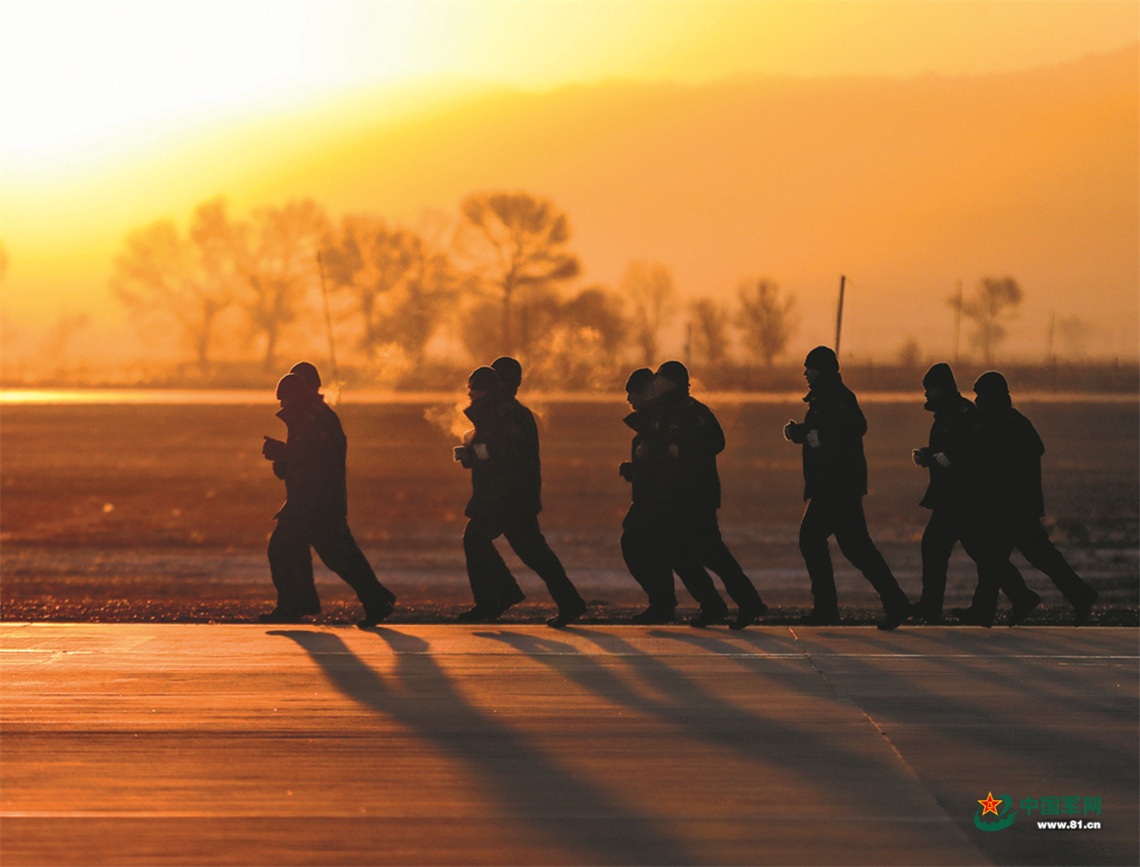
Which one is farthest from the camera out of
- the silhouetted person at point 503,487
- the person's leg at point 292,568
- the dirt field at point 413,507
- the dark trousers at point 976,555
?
the dirt field at point 413,507

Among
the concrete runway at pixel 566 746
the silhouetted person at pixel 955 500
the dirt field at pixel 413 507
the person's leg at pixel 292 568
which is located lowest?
the dirt field at pixel 413 507

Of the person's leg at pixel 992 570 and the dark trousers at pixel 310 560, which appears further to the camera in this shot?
the dark trousers at pixel 310 560

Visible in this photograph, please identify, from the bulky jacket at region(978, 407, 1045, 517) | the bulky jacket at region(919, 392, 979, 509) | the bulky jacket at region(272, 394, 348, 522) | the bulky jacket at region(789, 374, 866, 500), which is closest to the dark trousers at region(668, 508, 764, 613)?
the bulky jacket at region(789, 374, 866, 500)

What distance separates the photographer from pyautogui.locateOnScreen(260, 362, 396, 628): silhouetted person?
308 inches

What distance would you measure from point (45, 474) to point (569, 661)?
22.2 m

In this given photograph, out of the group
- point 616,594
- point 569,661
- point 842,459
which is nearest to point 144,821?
point 569,661

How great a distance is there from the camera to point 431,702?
236 inches

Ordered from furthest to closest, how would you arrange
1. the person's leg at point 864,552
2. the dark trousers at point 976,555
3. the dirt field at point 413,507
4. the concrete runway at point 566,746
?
→ the dirt field at point 413,507 < the dark trousers at point 976,555 < the person's leg at point 864,552 < the concrete runway at point 566,746

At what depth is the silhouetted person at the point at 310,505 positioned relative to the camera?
7.83 meters

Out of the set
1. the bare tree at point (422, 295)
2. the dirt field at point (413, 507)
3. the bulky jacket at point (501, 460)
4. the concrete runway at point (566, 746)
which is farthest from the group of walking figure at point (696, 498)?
the bare tree at point (422, 295)

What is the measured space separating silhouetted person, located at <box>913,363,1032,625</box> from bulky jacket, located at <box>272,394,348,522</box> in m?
3.65

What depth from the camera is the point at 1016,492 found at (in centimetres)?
772

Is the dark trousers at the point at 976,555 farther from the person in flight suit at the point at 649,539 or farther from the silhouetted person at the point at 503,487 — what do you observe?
the silhouetted person at the point at 503,487

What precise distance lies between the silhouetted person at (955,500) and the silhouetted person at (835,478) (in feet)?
1.09
